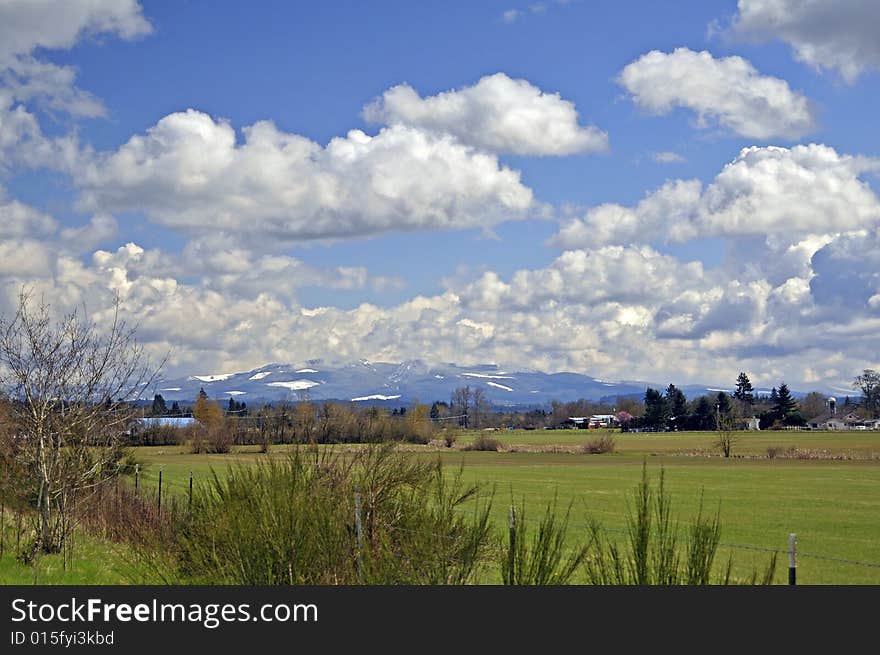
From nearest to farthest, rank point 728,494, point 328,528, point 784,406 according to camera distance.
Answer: point 328,528 < point 728,494 < point 784,406

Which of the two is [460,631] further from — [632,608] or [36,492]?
[36,492]

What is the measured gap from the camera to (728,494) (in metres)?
56.0

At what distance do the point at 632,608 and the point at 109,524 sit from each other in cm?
1729

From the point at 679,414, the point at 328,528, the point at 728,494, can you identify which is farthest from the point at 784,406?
the point at 328,528

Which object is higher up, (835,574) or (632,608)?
(632,608)

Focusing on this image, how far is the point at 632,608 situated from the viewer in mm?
8445

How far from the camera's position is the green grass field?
24.9m

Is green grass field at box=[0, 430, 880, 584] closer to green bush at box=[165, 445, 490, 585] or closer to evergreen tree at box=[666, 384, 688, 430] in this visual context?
green bush at box=[165, 445, 490, 585]

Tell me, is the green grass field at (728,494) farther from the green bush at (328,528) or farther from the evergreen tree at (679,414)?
the evergreen tree at (679,414)

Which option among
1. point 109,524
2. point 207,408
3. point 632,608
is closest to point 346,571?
point 632,608

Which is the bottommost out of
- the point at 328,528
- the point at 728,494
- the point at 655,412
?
the point at 728,494

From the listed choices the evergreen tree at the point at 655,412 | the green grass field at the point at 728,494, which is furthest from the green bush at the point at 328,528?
the evergreen tree at the point at 655,412

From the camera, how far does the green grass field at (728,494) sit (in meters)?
24.9

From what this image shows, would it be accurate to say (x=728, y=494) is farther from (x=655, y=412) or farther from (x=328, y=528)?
(x=655, y=412)
